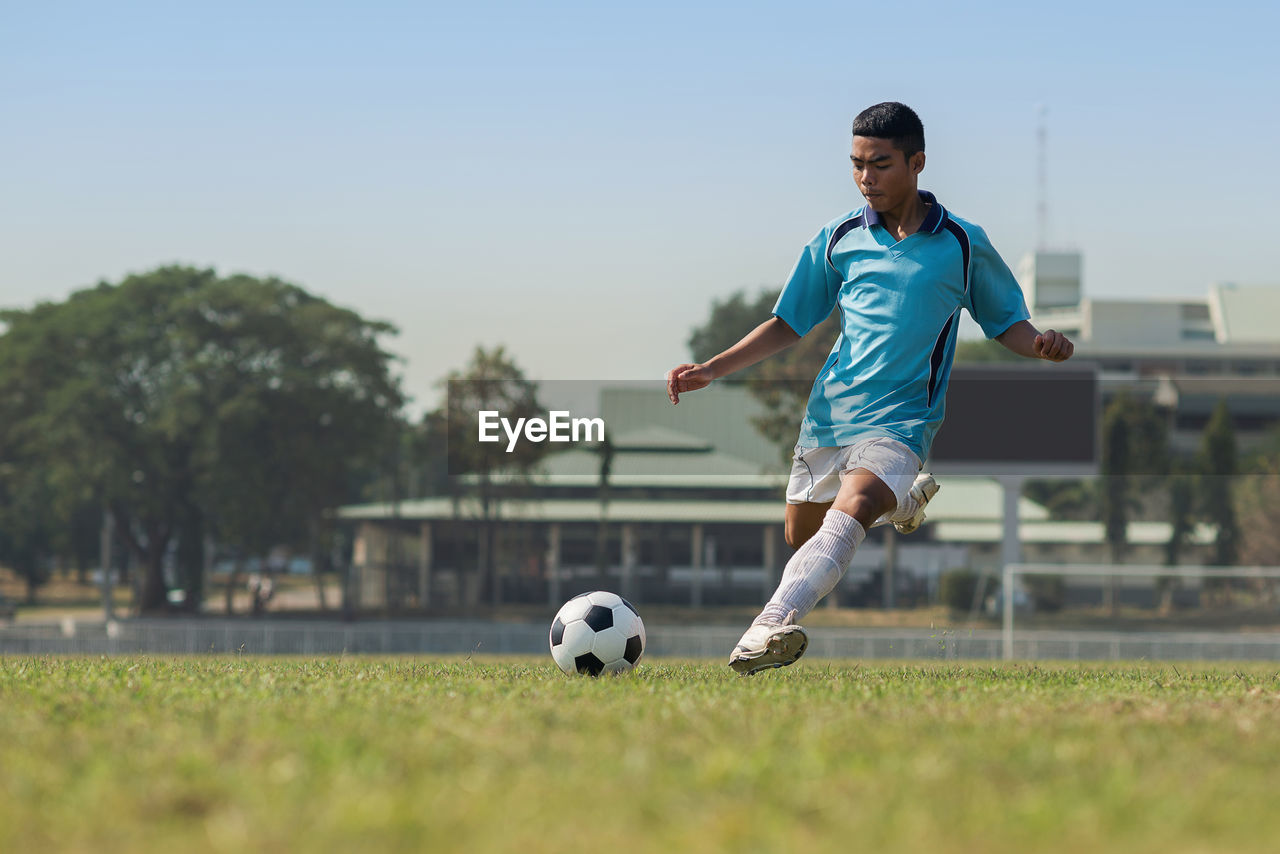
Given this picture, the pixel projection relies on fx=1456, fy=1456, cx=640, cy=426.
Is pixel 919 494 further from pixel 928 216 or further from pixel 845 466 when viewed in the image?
pixel 928 216

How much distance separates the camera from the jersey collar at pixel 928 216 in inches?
245

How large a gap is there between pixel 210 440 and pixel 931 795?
48.6 meters

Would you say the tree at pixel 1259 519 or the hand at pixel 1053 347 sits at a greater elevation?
the hand at pixel 1053 347

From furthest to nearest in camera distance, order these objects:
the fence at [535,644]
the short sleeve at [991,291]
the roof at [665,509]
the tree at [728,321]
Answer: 1. the tree at [728,321]
2. the roof at [665,509]
3. the fence at [535,644]
4. the short sleeve at [991,291]

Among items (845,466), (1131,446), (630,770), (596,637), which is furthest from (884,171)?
(1131,446)

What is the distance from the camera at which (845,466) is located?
20.3ft

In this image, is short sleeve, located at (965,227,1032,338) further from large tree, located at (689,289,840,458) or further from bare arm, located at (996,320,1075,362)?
large tree, located at (689,289,840,458)

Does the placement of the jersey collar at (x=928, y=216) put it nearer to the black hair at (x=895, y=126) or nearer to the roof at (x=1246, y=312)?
the black hair at (x=895, y=126)

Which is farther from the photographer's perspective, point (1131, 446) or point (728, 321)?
point (728, 321)

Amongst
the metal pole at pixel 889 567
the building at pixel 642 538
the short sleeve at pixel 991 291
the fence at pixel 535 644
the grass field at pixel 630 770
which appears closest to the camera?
the grass field at pixel 630 770

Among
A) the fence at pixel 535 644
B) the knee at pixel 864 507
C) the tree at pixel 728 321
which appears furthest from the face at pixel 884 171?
the tree at pixel 728 321

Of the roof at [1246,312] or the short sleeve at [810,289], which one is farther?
the roof at [1246,312]

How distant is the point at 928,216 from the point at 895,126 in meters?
0.41

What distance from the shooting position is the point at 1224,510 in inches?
1991
